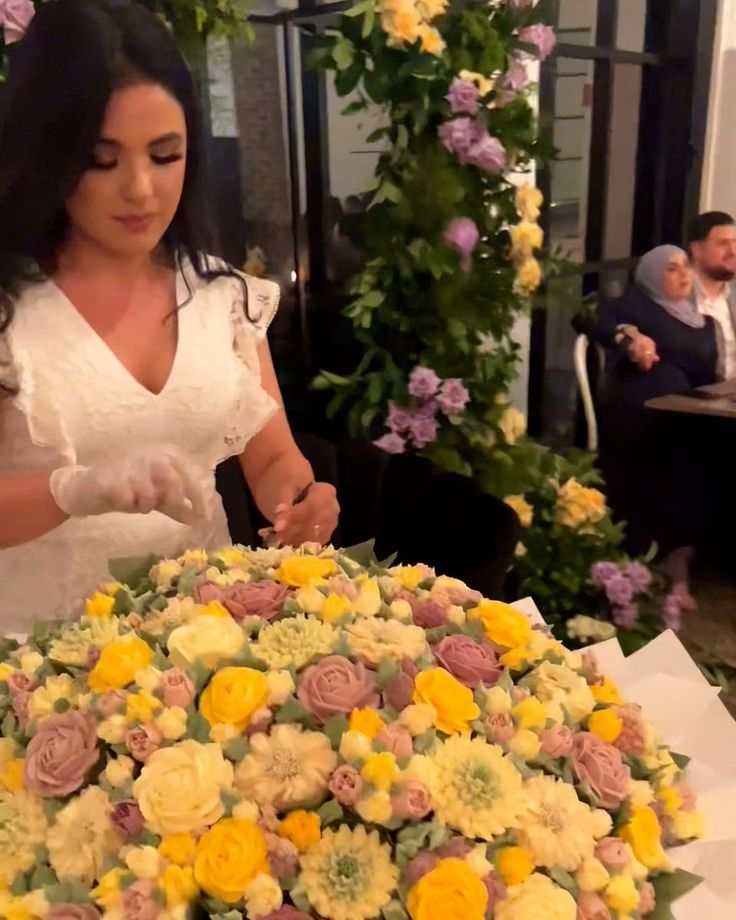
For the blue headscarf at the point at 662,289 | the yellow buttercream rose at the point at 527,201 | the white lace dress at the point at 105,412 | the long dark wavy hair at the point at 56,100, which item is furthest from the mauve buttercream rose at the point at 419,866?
the blue headscarf at the point at 662,289

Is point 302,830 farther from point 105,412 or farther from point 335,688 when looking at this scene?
point 105,412

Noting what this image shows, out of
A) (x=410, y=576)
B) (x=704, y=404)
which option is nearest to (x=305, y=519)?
(x=410, y=576)

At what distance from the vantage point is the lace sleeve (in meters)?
1.07

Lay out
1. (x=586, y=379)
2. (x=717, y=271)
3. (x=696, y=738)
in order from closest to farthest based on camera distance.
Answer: (x=696, y=738), (x=586, y=379), (x=717, y=271)

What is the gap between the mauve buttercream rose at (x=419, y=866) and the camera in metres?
0.46

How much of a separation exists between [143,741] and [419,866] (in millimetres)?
155

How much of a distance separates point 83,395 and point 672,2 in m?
3.17

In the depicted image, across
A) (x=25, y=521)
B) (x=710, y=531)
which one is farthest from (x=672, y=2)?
(x=25, y=521)

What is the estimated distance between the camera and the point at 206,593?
0.62 metres

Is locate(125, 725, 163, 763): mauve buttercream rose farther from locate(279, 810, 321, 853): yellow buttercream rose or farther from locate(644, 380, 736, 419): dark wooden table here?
locate(644, 380, 736, 419): dark wooden table

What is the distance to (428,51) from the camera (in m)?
1.60

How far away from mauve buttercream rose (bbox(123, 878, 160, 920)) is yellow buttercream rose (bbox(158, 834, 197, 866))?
0.05ft

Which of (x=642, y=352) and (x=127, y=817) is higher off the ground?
(x=127, y=817)

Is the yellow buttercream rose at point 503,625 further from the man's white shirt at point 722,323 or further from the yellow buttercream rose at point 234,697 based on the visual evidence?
the man's white shirt at point 722,323
